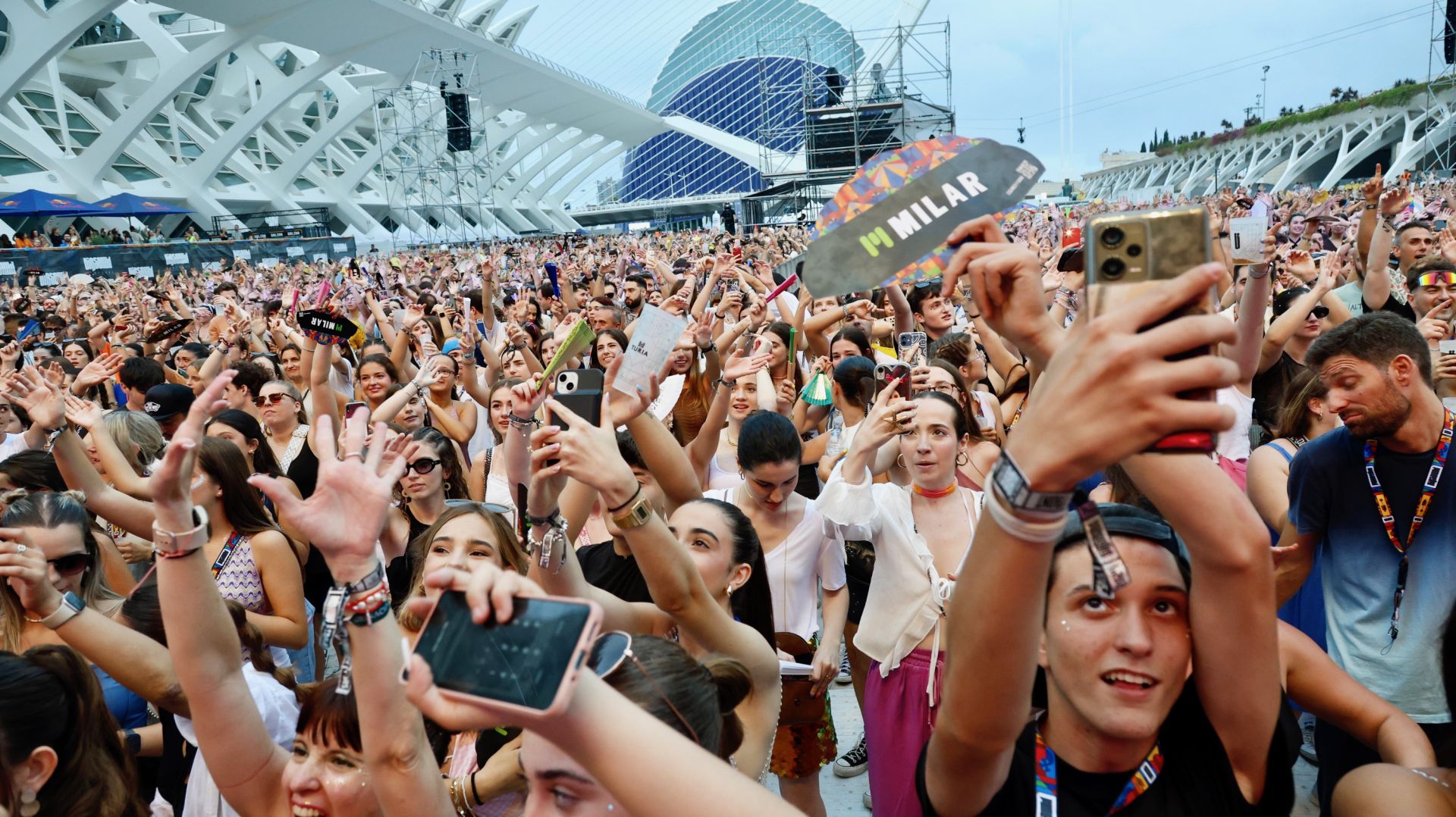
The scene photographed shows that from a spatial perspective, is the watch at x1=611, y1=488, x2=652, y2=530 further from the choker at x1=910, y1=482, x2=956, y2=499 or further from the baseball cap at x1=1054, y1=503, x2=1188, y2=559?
the choker at x1=910, y1=482, x2=956, y2=499

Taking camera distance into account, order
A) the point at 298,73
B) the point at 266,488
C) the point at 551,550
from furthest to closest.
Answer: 1. the point at 298,73
2. the point at 551,550
3. the point at 266,488

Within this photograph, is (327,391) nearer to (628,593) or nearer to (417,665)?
(628,593)

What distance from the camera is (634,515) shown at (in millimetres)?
2082

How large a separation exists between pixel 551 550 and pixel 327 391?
386cm

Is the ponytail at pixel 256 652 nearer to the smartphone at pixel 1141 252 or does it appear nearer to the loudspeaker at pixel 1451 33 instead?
the smartphone at pixel 1141 252

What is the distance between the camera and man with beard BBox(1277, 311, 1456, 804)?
9.04ft

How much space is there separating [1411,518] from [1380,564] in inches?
6.3

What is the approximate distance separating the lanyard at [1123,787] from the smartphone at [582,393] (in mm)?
1257

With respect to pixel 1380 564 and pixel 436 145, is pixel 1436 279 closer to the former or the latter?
pixel 1380 564

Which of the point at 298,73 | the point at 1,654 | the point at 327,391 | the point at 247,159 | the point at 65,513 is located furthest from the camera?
the point at 247,159

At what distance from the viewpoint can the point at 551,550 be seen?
231 cm

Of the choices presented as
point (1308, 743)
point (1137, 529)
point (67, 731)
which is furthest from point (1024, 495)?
point (1308, 743)

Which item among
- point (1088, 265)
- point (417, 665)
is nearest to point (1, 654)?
point (417, 665)

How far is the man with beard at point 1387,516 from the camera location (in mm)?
2754
